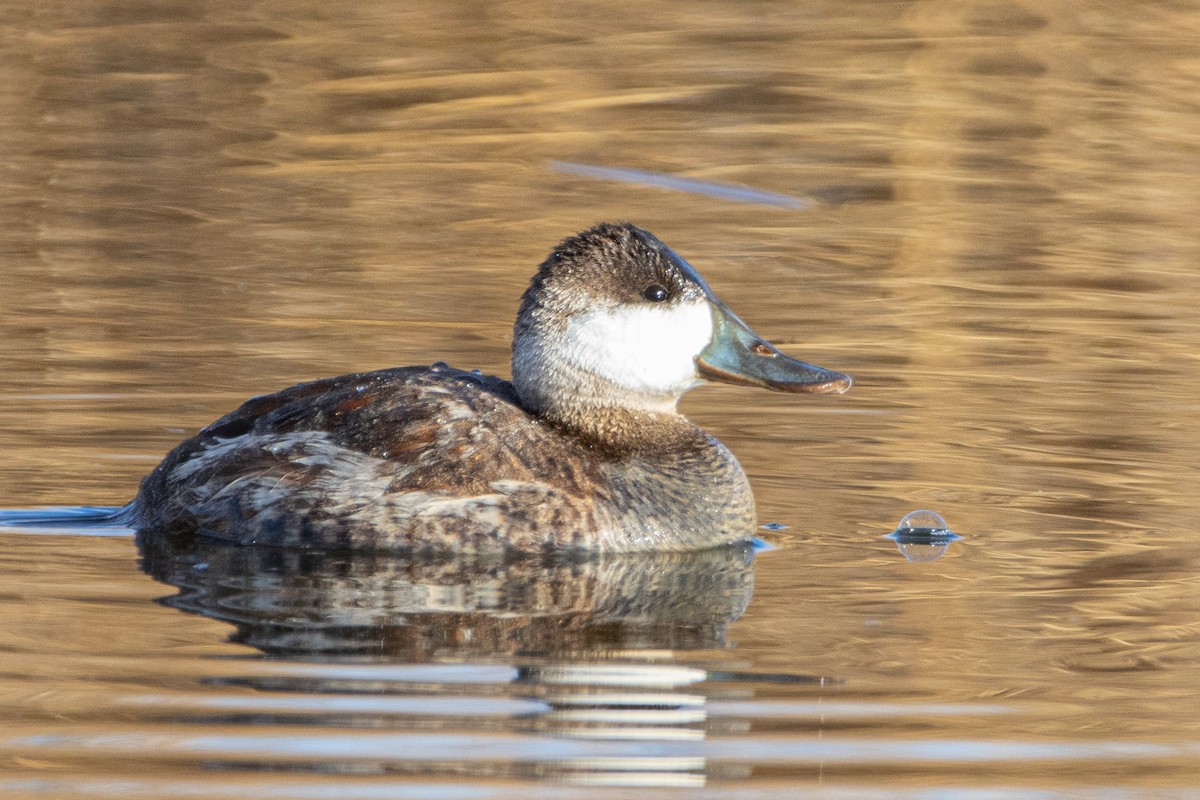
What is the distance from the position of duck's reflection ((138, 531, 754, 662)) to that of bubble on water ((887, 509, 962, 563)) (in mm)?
479

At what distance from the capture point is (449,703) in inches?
176

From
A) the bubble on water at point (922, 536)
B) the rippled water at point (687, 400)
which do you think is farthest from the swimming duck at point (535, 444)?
the bubble on water at point (922, 536)

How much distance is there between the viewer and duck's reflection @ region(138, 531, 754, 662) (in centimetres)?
506

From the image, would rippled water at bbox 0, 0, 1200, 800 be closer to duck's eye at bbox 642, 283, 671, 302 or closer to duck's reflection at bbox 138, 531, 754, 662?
duck's reflection at bbox 138, 531, 754, 662

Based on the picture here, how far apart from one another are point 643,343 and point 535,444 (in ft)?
1.70

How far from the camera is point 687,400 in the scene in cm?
857

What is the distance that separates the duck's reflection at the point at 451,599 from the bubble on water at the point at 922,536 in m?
0.48

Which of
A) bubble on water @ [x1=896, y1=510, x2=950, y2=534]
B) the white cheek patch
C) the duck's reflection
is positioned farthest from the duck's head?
the duck's reflection

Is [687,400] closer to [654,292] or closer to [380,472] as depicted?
[654,292]

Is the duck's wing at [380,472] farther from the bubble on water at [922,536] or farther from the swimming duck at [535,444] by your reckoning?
the bubble on water at [922,536]

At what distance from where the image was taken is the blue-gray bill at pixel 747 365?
6.45m

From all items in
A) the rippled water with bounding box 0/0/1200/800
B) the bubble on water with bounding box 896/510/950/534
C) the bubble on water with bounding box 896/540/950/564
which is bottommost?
the bubble on water with bounding box 896/540/950/564

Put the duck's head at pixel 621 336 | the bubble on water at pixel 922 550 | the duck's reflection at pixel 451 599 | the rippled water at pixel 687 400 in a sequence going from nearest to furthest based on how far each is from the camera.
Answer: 1. the rippled water at pixel 687 400
2. the duck's reflection at pixel 451 599
3. the bubble on water at pixel 922 550
4. the duck's head at pixel 621 336

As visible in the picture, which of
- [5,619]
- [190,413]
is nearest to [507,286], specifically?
[190,413]
